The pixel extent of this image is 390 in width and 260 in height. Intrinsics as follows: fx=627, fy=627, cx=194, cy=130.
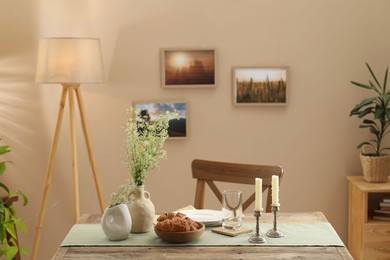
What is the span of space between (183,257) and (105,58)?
2146 millimetres

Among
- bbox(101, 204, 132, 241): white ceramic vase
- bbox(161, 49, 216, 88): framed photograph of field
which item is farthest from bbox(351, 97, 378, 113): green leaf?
bbox(101, 204, 132, 241): white ceramic vase

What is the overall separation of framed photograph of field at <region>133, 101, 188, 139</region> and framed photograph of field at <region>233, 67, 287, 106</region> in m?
0.34

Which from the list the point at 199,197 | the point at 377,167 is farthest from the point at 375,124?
A: the point at 199,197

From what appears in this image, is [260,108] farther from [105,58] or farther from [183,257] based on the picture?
[183,257]

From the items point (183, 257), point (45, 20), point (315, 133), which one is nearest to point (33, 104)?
point (45, 20)

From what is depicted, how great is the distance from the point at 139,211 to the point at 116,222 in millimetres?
128

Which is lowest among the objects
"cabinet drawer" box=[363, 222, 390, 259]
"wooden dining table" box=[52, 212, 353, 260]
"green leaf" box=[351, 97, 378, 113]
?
"cabinet drawer" box=[363, 222, 390, 259]

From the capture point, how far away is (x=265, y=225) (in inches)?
104

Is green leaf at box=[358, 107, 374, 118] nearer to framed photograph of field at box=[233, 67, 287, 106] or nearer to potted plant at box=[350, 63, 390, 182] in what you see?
potted plant at box=[350, 63, 390, 182]

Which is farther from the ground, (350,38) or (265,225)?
(350,38)

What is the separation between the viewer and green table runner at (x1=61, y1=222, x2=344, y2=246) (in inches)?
94.2

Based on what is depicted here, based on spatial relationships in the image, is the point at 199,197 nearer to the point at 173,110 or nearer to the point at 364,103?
the point at 173,110

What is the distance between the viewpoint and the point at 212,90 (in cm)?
410

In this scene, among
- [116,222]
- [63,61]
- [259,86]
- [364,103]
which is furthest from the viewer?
[259,86]
